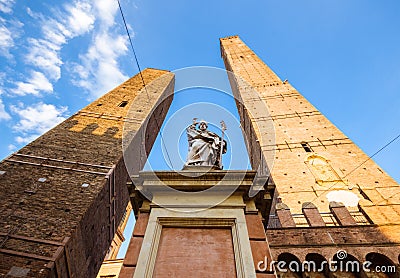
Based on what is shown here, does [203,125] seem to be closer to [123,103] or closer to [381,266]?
[381,266]

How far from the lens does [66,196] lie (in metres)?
9.29

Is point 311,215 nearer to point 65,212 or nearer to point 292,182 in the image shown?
point 292,182

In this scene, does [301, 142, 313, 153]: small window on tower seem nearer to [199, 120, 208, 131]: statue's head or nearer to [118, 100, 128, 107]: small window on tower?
[199, 120, 208, 131]: statue's head

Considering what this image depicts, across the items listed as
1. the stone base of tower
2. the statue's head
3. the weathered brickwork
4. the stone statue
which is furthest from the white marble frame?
the weathered brickwork

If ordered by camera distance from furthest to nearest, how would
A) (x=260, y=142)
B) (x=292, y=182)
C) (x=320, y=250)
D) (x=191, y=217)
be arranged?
(x=260, y=142) → (x=292, y=182) → (x=320, y=250) → (x=191, y=217)

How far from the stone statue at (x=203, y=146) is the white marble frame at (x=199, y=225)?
0.98 metres

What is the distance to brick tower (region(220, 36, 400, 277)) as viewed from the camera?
20.9 ft

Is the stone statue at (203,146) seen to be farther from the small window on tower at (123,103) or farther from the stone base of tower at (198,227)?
the small window on tower at (123,103)

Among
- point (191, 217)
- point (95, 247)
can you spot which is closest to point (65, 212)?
point (95, 247)

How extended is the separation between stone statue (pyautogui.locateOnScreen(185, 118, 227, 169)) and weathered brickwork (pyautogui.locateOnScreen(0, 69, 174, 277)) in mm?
4908

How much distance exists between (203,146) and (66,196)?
6533 mm

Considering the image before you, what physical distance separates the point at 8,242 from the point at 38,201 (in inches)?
66.6

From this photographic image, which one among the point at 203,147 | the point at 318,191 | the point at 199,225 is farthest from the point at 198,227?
the point at 318,191

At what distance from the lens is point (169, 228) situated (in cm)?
350
